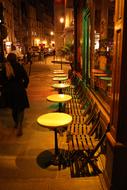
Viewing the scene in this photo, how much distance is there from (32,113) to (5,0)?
28.3 m

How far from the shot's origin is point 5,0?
3102cm

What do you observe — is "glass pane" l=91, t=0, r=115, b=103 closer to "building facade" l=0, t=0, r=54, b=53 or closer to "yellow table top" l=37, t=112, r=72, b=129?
"yellow table top" l=37, t=112, r=72, b=129

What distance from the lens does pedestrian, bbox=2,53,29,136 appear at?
5344 mm

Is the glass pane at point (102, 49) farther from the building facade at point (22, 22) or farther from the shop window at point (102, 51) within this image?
the building facade at point (22, 22)

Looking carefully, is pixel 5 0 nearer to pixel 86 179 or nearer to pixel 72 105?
pixel 72 105

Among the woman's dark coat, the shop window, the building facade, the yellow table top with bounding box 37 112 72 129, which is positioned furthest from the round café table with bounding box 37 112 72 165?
the building facade

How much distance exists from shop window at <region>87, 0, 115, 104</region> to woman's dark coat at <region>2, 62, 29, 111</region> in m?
2.17

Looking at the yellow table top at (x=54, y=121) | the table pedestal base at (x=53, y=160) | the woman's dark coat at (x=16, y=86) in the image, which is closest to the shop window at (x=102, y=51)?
the yellow table top at (x=54, y=121)

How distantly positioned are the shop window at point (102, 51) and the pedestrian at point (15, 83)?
219 cm

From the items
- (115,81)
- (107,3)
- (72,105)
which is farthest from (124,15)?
(107,3)

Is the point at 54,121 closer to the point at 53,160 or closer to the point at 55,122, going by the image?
the point at 55,122

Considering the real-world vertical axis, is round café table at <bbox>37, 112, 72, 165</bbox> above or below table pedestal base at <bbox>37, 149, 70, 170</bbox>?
above

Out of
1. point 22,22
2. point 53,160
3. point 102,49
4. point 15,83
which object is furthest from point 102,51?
point 22,22

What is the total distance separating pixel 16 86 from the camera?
552 cm
